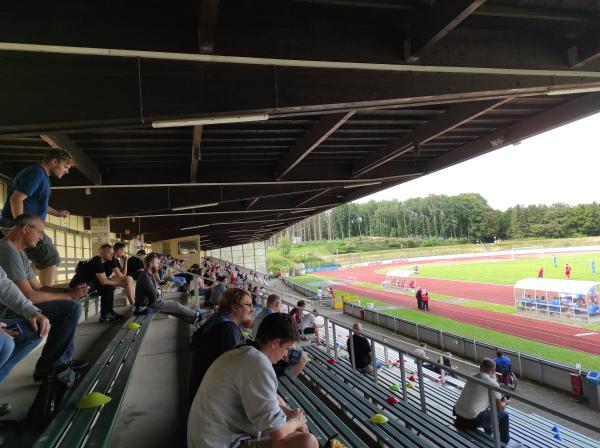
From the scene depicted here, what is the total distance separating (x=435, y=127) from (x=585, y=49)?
2.00 metres

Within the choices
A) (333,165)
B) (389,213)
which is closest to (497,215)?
(389,213)

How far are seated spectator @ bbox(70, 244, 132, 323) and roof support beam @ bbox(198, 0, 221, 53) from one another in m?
3.31

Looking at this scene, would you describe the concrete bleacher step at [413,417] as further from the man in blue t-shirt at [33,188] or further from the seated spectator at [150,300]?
the man in blue t-shirt at [33,188]

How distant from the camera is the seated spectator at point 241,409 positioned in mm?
1968

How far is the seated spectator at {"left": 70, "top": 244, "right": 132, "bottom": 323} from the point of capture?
5.22 meters

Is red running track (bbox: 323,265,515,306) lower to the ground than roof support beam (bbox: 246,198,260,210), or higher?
lower

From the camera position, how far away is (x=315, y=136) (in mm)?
5547

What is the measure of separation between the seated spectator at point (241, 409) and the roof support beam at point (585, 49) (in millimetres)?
4318

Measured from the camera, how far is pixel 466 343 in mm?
15180

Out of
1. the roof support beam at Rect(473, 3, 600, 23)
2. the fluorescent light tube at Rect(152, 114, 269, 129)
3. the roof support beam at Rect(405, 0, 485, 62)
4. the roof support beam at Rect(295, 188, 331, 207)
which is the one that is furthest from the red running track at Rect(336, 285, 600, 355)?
the fluorescent light tube at Rect(152, 114, 269, 129)

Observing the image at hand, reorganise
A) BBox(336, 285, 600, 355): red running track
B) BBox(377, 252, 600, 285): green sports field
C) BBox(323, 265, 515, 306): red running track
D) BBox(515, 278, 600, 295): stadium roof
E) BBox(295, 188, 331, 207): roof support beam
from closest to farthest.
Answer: BBox(295, 188, 331, 207): roof support beam < BBox(336, 285, 600, 355): red running track < BBox(515, 278, 600, 295): stadium roof < BBox(323, 265, 515, 306): red running track < BBox(377, 252, 600, 285): green sports field

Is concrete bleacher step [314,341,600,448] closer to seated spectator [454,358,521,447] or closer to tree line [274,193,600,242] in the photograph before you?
seated spectator [454,358,521,447]

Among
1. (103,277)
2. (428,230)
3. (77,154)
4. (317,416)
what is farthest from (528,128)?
(428,230)

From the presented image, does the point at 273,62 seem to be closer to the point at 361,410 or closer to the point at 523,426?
the point at 361,410
